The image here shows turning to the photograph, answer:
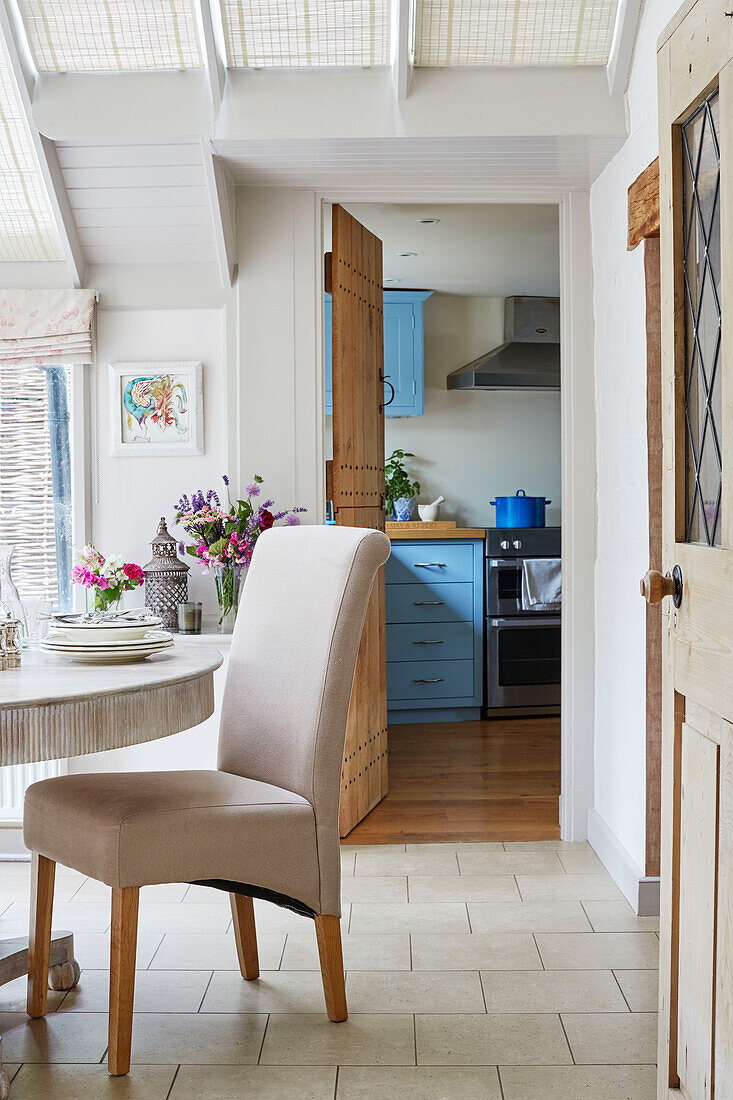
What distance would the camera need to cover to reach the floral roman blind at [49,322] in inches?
135

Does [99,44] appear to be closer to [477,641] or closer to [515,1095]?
[515,1095]

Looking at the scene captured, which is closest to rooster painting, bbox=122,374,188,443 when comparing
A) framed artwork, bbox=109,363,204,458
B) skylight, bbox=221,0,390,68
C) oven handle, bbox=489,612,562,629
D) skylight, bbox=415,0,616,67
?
framed artwork, bbox=109,363,204,458

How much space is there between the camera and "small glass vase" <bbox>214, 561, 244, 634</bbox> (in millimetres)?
3326

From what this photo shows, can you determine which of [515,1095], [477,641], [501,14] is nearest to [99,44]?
[501,14]

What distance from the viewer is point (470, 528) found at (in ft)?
18.3

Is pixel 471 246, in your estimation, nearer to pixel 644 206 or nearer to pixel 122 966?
pixel 644 206

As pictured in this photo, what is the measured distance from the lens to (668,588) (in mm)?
1753

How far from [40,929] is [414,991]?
0.84 m

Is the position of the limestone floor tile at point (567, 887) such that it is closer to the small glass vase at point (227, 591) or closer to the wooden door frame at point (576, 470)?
the wooden door frame at point (576, 470)

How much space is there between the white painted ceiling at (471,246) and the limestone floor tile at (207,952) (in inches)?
105

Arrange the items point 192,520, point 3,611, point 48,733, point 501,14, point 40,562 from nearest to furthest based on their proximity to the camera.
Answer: point 48,733, point 3,611, point 501,14, point 192,520, point 40,562

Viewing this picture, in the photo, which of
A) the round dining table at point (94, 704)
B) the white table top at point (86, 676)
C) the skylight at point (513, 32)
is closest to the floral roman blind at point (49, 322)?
the skylight at point (513, 32)

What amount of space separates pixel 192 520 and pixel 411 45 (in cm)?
154

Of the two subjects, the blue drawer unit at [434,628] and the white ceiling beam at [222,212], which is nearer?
the white ceiling beam at [222,212]
